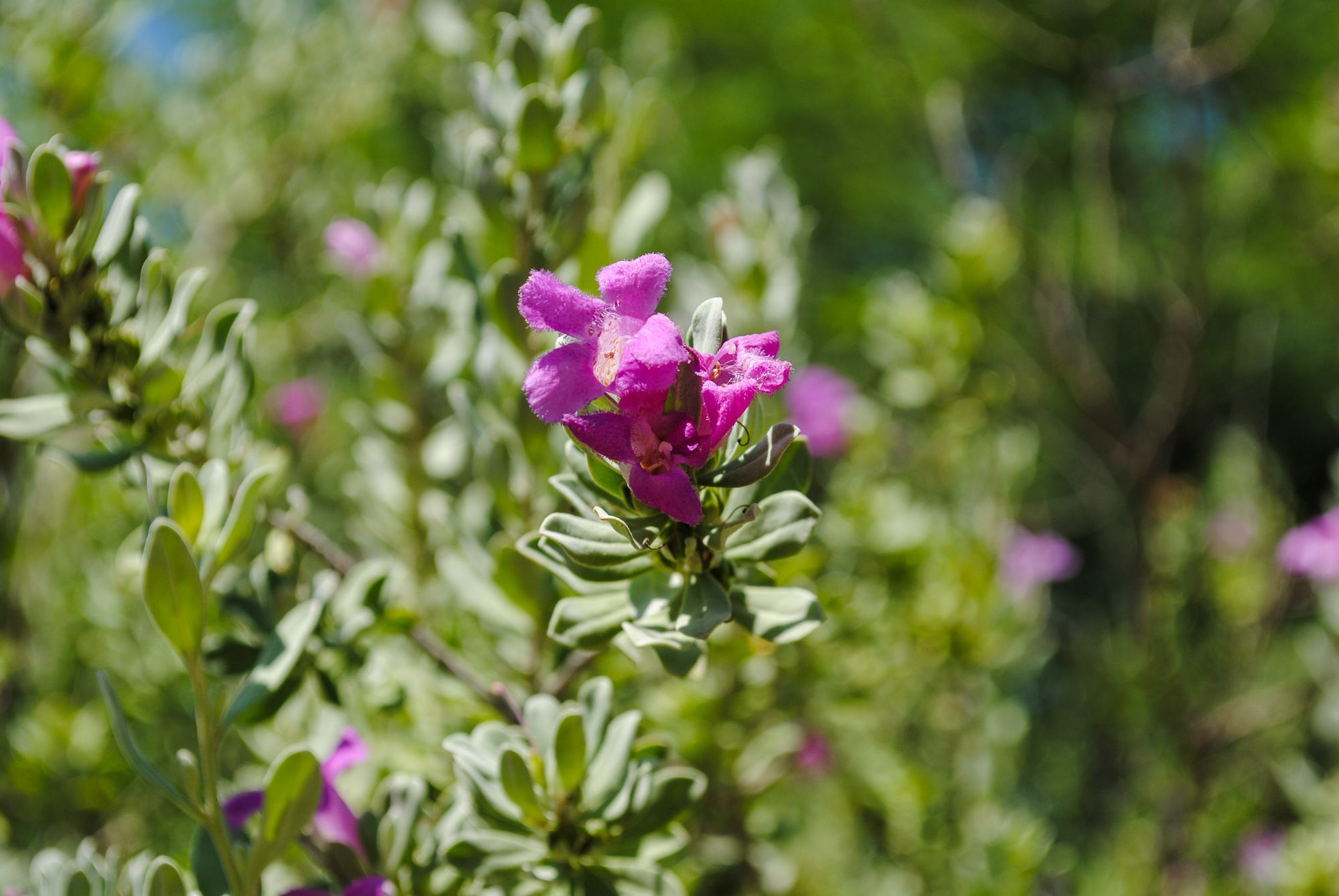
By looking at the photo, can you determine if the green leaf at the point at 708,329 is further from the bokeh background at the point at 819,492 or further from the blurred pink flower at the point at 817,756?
the blurred pink flower at the point at 817,756

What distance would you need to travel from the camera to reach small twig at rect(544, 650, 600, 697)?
0.95 m

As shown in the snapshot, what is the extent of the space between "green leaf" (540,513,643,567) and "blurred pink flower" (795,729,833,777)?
1477mm

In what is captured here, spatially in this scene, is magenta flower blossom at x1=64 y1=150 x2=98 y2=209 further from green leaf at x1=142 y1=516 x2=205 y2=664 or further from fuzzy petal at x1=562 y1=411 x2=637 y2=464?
fuzzy petal at x1=562 y1=411 x2=637 y2=464

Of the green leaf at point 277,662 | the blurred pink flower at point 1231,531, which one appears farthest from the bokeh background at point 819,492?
the green leaf at point 277,662

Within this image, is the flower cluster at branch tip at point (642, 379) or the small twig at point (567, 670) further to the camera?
the small twig at point (567, 670)

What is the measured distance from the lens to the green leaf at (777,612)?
67 centimetres

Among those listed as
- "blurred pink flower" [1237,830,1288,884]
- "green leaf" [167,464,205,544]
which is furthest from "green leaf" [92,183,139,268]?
"blurred pink flower" [1237,830,1288,884]

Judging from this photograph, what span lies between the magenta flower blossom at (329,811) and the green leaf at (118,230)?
1.68 ft

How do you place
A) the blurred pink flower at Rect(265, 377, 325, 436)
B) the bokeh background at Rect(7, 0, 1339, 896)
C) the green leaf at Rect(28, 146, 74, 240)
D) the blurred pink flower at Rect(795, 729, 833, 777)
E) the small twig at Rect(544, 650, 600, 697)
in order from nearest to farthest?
1. the green leaf at Rect(28, 146, 74, 240)
2. the small twig at Rect(544, 650, 600, 697)
3. the bokeh background at Rect(7, 0, 1339, 896)
4. the blurred pink flower at Rect(795, 729, 833, 777)
5. the blurred pink flower at Rect(265, 377, 325, 436)

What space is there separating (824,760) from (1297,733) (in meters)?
2.09

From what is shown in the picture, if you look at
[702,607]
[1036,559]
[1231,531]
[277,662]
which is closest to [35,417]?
[277,662]

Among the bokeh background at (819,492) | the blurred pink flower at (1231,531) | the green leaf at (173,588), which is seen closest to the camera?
the green leaf at (173,588)

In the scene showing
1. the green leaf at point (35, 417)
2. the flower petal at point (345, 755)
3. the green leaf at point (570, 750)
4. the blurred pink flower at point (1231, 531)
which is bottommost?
the blurred pink flower at point (1231, 531)

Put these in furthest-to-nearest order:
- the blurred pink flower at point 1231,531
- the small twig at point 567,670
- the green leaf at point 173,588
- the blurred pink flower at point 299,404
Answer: the blurred pink flower at point 1231,531 < the blurred pink flower at point 299,404 < the small twig at point 567,670 < the green leaf at point 173,588
